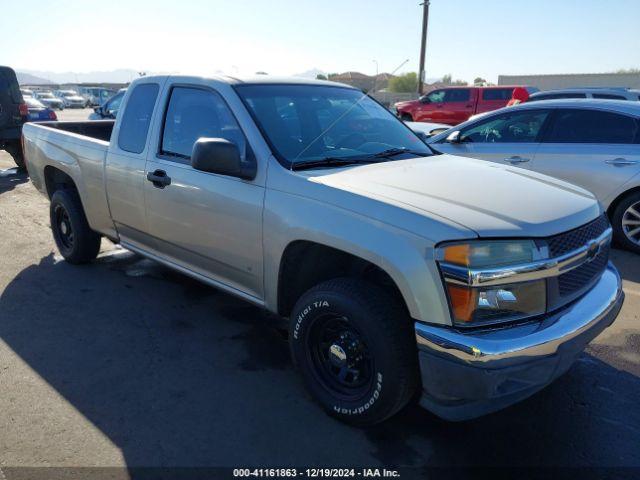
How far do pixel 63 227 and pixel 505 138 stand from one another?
203 inches

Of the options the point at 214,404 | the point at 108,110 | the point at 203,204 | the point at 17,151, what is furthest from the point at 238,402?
the point at 108,110

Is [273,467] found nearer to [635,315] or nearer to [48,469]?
[48,469]

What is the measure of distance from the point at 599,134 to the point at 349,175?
4.15 m

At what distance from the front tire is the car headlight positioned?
0.35 m

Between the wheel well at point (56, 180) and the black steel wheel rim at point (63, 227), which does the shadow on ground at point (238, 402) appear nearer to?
the black steel wheel rim at point (63, 227)

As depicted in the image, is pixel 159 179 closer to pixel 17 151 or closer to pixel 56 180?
pixel 56 180

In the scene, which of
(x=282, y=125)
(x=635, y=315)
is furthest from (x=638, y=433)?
(x=282, y=125)

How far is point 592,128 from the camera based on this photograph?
5.71 m

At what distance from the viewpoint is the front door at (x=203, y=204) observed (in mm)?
3102

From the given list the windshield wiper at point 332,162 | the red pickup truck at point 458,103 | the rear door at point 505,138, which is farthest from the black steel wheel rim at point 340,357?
the red pickup truck at point 458,103

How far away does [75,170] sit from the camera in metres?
4.73

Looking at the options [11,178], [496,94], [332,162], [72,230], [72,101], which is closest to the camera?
[332,162]

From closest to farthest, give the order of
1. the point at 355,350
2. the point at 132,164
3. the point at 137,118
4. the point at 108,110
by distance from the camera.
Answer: the point at 355,350
the point at 132,164
the point at 137,118
the point at 108,110

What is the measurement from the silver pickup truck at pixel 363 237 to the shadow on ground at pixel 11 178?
20.9 feet
